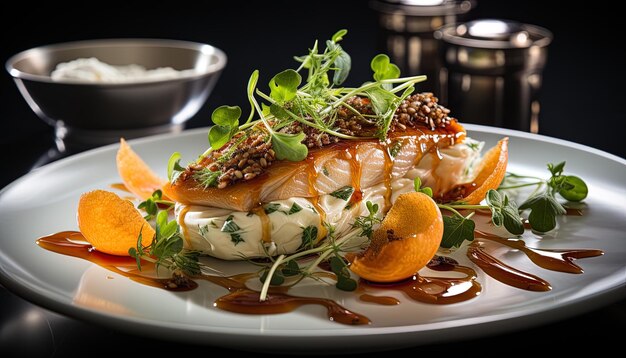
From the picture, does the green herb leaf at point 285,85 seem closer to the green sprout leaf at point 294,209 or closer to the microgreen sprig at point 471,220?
the green sprout leaf at point 294,209

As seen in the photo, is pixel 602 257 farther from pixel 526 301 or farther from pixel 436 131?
pixel 436 131

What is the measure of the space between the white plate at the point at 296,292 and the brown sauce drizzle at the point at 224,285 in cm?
3

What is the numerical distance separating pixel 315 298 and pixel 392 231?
380mm

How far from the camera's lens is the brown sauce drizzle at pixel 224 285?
229 cm

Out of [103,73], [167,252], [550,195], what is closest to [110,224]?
[167,252]

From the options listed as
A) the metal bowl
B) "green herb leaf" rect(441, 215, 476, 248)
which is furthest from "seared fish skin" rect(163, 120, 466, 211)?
the metal bowl

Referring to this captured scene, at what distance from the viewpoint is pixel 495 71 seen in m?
4.17

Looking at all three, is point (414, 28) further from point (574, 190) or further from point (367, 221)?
point (367, 221)

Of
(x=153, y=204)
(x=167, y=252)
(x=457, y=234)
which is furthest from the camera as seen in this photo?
(x=153, y=204)

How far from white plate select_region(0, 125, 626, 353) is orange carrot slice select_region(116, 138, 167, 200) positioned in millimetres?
230

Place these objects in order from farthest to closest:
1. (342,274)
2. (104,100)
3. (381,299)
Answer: (104,100) → (342,274) → (381,299)

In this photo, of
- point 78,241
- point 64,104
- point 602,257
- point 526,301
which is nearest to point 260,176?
point 78,241

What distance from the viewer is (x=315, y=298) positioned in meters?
2.38

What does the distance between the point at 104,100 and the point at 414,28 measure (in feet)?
6.16
